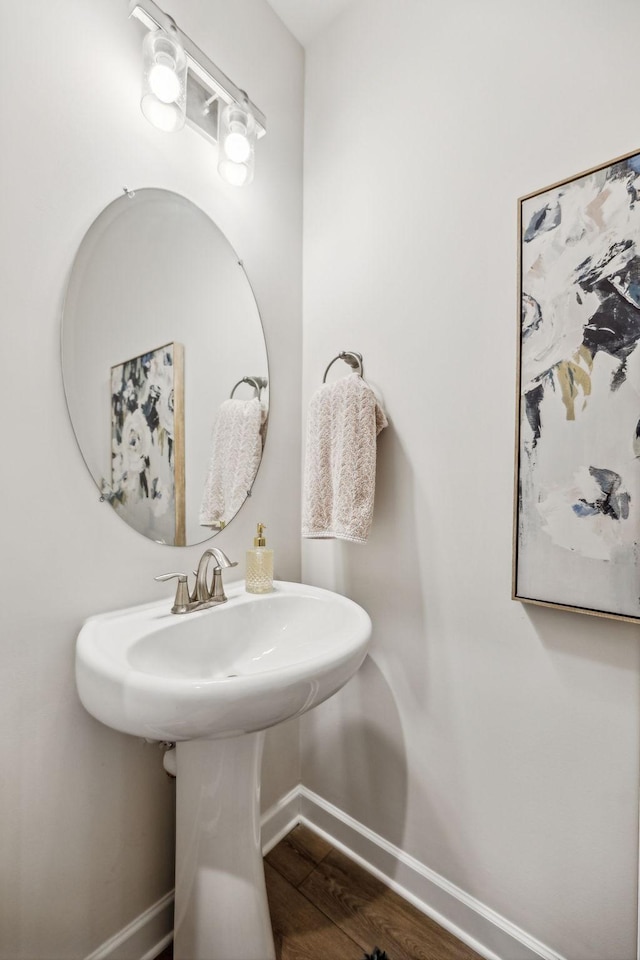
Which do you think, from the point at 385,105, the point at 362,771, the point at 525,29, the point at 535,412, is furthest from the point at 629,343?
the point at 362,771

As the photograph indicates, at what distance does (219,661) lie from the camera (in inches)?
39.9

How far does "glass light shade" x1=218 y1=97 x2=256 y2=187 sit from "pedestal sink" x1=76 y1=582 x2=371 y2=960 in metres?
1.11

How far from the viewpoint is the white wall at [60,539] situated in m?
0.80

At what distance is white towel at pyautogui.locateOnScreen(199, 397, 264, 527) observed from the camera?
116cm

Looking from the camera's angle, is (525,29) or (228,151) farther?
(228,151)

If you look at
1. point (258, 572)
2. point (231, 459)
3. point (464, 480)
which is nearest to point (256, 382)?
point (231, 459)

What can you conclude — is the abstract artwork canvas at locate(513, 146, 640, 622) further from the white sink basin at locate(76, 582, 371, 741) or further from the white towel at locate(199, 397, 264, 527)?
the white towel at locate(199, 397, 264, 527)

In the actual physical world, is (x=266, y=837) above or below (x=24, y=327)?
below

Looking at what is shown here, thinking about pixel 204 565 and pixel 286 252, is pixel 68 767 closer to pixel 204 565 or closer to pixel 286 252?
pixel 204 565

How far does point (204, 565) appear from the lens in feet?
3.42

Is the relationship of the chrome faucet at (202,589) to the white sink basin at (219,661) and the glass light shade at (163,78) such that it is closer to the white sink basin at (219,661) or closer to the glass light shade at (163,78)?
the white sink basin at (219,661)

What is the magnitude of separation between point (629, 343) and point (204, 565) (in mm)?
993

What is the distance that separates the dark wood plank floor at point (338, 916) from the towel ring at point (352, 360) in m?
1.41

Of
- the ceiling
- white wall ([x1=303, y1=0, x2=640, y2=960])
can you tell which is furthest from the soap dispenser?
the ceiling
